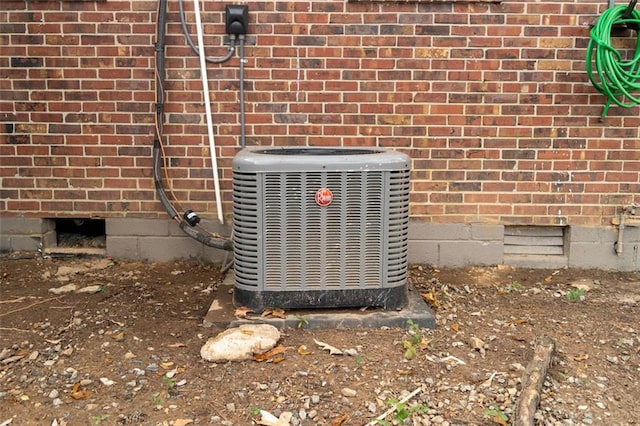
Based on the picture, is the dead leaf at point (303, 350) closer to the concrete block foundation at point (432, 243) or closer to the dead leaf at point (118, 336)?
the dead leaf at point (118, 336)

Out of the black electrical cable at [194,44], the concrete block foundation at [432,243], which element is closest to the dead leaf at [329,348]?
the concrete block foundation at [432,243]

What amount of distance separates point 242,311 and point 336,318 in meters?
0.54

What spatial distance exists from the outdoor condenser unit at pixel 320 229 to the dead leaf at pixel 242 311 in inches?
→ 1.2

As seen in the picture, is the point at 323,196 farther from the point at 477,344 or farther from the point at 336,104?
the point at 336,104

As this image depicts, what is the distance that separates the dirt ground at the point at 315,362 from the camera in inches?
105

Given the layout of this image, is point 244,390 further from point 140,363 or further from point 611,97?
point 611,97

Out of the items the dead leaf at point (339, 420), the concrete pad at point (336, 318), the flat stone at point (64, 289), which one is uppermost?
the concrete pad at point (336, 318)

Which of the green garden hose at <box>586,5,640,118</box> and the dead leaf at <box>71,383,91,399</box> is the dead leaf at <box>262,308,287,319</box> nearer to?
the dead leaf at <box>71,383,91,399</box>

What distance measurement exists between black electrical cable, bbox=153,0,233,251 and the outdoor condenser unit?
3.08 feet

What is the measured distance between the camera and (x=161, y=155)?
4.54m

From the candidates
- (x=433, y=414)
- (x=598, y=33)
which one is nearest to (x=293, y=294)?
(x=433, y=414)

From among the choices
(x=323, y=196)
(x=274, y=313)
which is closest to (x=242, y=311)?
(x=274, y=313)

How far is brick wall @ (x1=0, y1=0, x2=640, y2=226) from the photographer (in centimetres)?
445

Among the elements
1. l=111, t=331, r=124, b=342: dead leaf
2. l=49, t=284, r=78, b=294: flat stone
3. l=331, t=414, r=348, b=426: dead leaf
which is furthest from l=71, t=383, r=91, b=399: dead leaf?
l=49, t=284, r=78, b=294: flat stone
